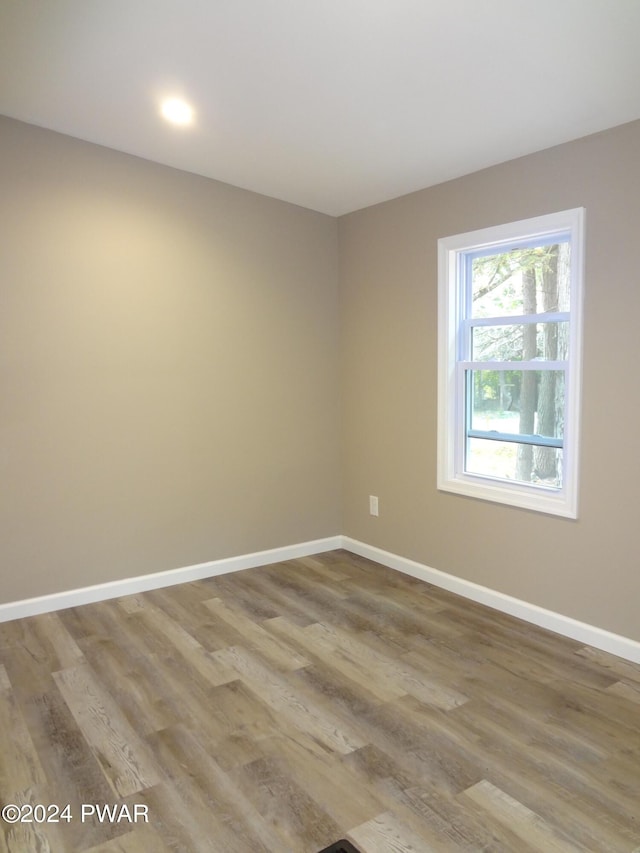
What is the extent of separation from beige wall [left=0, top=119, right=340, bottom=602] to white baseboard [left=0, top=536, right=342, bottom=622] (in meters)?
0.05

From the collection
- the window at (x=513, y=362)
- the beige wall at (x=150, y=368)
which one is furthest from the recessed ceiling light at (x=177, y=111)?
the window at (x=513, y=362)

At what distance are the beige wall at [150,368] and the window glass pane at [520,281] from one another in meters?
1.20

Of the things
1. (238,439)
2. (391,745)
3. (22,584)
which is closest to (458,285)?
(238,439)

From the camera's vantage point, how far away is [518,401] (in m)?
3.33

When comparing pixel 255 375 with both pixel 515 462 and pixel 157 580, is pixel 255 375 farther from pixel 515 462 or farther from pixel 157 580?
pixel 515 462

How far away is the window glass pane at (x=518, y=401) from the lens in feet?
10.4

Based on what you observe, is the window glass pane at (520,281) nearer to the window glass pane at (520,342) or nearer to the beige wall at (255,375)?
the window glass pane at (520,342)

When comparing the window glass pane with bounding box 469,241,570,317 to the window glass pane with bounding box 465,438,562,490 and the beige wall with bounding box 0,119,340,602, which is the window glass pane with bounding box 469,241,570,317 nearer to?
the window glass pane with bounding box 465,438,562,490

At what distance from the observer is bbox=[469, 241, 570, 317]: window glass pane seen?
3.10 metres

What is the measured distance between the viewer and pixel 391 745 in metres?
2.23

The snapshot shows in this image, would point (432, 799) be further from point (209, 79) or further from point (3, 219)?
point (3, 219)

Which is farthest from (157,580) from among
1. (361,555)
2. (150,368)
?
(361,555)

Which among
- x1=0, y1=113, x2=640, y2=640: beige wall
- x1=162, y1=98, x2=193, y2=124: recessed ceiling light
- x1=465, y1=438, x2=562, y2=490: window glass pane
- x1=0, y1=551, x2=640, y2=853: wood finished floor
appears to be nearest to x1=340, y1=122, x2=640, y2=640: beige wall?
x1=0, y1=113, x2=640, y2=640: beige wall

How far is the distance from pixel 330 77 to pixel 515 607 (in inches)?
106
